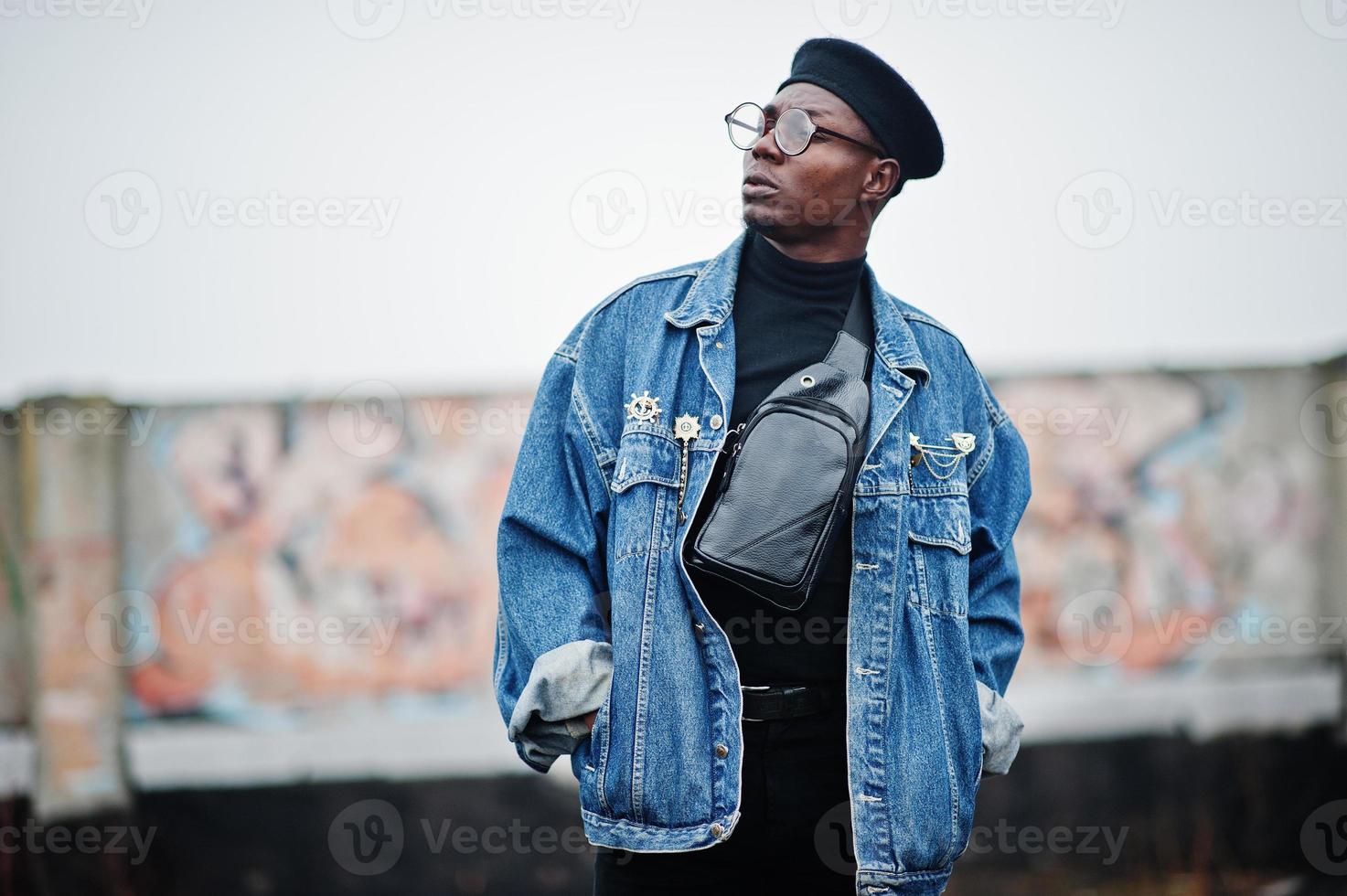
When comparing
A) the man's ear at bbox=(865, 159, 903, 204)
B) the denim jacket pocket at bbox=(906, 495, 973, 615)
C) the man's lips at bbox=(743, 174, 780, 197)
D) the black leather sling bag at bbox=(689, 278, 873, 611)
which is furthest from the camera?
the man's ear at bbox=(865, 159, 903, 204)

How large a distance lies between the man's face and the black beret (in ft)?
0.08

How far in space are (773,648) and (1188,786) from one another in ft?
16.9

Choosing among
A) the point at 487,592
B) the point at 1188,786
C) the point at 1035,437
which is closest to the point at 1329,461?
the point at 1035,437

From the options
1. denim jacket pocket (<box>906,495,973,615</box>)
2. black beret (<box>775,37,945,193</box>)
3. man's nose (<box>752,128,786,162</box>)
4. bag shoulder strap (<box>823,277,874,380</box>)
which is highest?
black beret (<box>775,37,945,193</box>)

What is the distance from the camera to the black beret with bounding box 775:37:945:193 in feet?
8.03

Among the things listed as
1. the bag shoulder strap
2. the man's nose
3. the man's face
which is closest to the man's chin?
the man's face

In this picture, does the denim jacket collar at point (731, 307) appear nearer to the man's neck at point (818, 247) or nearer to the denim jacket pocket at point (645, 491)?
the man's neck at point (818, 247)

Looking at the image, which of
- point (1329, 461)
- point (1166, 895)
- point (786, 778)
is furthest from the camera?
point (1329, 461)

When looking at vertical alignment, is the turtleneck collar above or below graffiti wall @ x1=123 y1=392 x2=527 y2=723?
above

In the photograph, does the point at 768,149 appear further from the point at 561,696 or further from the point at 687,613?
the point at 561,696

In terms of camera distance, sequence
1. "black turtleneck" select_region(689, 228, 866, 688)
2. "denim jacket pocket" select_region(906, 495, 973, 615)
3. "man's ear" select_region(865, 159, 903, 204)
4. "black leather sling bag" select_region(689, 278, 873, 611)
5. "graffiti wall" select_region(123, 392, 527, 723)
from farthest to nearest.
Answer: "graffiti wall" select_region(123, 392, 527, 723)
"man's ear" select_region(865, 159, 903, 204)
"denim jacket pocket" select_region(906, 495, 973, 615)
"black turtleneck" select_region(689, 228, 866, 688)
"black leather sling bag" select_region(689, 278, 873, 611)

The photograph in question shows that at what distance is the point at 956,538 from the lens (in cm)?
230

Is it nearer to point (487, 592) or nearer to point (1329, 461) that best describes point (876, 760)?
point (487, 592)

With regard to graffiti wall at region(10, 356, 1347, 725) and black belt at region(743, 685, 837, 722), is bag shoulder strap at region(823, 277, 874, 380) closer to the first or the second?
black belt at region(743, 685, 837, 722)
